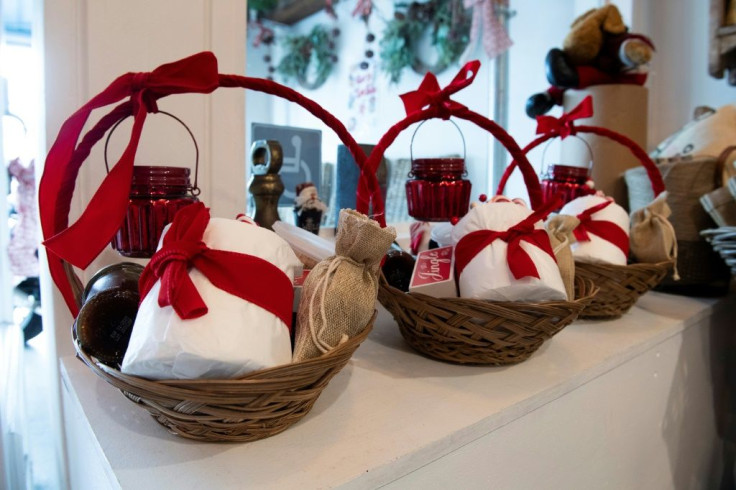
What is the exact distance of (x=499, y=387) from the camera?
66 cm

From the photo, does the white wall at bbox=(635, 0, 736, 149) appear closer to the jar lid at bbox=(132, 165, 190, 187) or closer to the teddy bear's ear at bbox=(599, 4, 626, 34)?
the teddy bear's ear at bbox=(599, 4, 626, 34)

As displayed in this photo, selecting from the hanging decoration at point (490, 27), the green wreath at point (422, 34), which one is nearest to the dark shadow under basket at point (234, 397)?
the hanging decoration at point (490, 27)

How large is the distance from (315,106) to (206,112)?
0.29 meters

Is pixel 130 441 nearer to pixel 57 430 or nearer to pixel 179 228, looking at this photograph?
pixel 179 228

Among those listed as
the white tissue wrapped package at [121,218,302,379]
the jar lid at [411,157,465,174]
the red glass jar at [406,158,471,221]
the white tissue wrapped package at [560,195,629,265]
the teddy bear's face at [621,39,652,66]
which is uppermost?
the teddy bear's face at [621,39,652,66]

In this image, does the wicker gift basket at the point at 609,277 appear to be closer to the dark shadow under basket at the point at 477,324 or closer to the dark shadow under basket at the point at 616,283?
the dark shadow under basket at the point at 616,283

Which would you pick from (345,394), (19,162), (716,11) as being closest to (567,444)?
(345,394)

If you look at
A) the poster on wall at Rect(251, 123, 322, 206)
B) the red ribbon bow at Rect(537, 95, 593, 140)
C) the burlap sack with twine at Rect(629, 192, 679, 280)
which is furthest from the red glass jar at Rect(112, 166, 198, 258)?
the burlap sack with twine at Rect(629, 192, 679, 280)

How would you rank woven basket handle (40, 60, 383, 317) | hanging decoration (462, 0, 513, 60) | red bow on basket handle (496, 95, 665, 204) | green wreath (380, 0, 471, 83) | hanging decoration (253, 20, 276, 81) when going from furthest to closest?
hanging decoration (253, 20, 276, 81) → green wreath (380, 0, 471, 83) → hanging decoration (462, 0, 513, 60) → red bow on basket handle (496, 95, 665, 204) → woven basket handle (40, 60, 383, 317)

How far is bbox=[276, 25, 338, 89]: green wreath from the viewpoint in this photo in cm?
241

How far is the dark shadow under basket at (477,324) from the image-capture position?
25.8 inches

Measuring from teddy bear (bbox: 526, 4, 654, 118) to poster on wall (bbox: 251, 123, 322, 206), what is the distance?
737mm

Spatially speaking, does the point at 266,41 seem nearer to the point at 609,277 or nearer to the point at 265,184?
the point at 265,184

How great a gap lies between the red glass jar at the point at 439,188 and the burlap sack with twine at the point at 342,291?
0.27m
